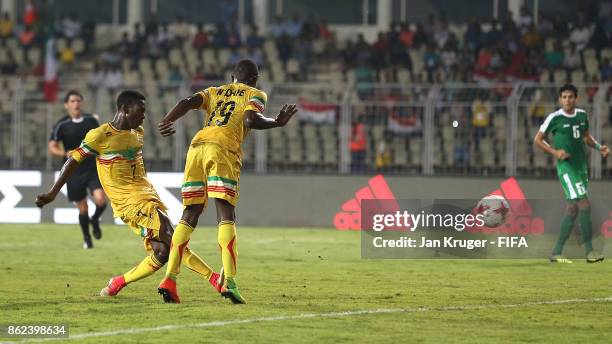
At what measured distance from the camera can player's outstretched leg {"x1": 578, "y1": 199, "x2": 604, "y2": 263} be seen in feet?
48.7

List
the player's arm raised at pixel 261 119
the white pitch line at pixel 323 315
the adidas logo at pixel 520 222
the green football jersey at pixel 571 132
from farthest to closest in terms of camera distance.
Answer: the adidas logo at pixel 520 222 → the green football jersey at pixel 571 132 → the player's arm raised at pixel 261 119 → the white pitch line at pixel 323 315

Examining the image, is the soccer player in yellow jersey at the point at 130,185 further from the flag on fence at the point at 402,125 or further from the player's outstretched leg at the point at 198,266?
the flag on fence at the point at 402,125

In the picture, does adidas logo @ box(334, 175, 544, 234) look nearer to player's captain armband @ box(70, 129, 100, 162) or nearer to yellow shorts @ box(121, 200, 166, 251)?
yellow shorts @ box(121, 200, 166, 251)

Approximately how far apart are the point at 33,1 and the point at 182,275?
63.6 ft

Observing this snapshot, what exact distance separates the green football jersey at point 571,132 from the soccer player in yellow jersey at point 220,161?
594 cm

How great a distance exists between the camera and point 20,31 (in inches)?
1188

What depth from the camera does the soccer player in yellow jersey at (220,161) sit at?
388 inches

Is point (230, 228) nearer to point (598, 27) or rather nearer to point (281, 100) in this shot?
point (281, 100)

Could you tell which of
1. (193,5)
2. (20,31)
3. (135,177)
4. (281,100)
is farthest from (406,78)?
(135,177)

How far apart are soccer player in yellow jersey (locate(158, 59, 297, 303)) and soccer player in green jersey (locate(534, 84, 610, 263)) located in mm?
5761

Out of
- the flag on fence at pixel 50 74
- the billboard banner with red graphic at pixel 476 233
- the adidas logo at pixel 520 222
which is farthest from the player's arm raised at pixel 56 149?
the flag on fence at pixel 50 74

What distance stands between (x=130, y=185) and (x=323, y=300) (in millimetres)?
1958

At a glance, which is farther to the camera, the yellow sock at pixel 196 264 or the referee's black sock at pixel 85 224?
the referee's black sock at pixel 85 224

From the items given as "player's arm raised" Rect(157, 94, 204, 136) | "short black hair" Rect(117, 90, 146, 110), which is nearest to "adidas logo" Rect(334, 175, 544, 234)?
"short black hair" Rect(117, 90, 146, 110)
